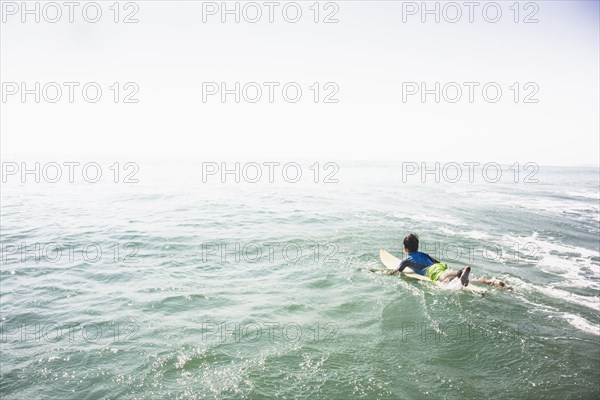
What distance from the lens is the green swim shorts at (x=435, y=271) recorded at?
378 inches

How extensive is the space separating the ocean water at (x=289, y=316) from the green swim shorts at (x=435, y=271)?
0.42 meters

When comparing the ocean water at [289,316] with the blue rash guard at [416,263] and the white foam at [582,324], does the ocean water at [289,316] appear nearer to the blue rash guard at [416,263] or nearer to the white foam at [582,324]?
the white foam at [582,324]

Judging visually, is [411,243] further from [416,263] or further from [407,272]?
[407,272]

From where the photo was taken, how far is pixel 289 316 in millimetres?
8109

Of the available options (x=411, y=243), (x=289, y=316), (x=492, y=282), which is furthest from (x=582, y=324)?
(x=289, y=316)

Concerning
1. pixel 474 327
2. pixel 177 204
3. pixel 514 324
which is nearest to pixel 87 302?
pixel 474 327

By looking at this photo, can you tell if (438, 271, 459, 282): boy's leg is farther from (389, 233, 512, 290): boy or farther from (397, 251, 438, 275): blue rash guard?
(397, 251, 438, 275): blue rash guard

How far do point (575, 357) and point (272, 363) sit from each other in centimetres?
601

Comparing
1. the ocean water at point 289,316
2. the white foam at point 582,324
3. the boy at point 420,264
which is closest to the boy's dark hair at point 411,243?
the boy at point 420,264

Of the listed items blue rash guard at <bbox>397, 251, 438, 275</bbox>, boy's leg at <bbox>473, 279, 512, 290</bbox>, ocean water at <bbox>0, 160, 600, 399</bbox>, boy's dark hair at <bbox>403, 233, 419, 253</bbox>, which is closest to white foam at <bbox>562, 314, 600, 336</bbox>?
ocean water at <bbox>0, 160, 600, 399</bbox>

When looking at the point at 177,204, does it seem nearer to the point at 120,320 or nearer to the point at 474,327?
the point at 120,320

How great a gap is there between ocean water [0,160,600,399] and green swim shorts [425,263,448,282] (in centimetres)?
42

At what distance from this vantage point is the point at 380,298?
9.09 meters

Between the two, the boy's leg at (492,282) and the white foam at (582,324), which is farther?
the boy's leg at (492,282)
